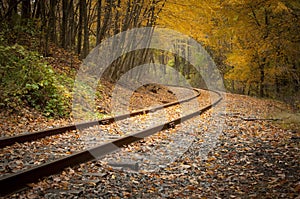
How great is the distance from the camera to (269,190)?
4.35 metres

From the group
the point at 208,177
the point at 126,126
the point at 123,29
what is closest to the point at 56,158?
the point at 208,177

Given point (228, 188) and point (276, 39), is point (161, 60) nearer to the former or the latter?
point (276, 39)

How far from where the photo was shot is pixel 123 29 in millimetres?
16359

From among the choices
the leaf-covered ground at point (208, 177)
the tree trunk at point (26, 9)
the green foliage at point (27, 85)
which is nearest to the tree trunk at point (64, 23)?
the tree trunk at point (26, 9)

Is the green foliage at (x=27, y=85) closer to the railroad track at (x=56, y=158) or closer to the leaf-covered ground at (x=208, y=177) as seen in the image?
the railroad track at (x=56, y=158)

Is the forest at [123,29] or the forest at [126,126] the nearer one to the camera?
the forest at [126,126]

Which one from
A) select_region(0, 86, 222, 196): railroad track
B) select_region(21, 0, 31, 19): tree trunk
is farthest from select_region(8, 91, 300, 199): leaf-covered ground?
select_region(21, 0, 31, 19): tree trunk

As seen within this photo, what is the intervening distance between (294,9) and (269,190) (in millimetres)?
8654

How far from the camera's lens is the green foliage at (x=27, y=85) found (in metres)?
9.06

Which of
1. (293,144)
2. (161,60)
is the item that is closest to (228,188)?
(293,144)

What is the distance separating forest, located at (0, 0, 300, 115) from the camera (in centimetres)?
980

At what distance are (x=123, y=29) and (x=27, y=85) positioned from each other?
812 centimetres

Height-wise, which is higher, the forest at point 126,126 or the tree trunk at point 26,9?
the tree trunk at point 26,9

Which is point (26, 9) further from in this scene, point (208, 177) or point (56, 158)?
point (208, 177)
